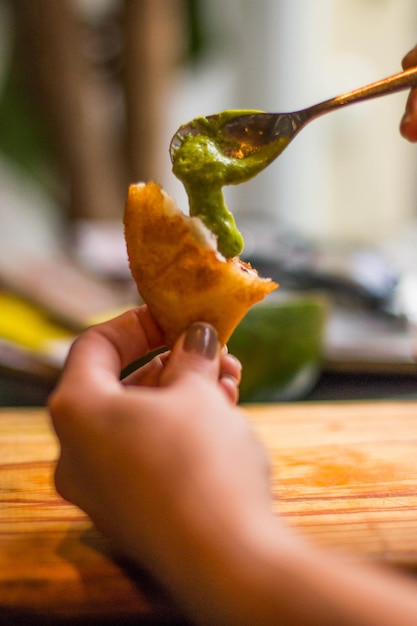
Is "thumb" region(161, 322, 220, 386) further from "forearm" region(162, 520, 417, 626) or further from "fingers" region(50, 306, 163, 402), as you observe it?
"forearm" region(162, 520, 417, 626)

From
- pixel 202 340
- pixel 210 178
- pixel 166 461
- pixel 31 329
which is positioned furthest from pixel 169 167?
pixel 166 461

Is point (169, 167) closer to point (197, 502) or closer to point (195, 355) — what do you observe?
point (195, 355)

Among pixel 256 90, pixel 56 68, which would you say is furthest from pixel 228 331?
pixel 256 90

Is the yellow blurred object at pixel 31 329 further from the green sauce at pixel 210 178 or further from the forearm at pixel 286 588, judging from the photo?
the forearm at pixel 286 588

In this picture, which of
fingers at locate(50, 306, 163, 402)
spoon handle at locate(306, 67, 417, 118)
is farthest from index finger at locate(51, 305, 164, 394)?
spoon handle at locate(306, 67, 417, 118)

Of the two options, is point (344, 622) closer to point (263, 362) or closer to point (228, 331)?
point (228, 331)

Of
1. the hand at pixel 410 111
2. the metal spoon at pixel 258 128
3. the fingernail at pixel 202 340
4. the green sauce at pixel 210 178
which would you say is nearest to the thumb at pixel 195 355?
the fingernail at pixel 202 340
